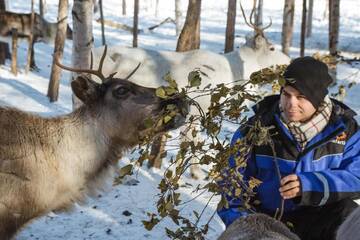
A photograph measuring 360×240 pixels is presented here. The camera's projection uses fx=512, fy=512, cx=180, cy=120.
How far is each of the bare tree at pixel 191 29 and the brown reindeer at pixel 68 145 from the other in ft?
12.8

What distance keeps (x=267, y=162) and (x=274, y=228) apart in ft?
3.18

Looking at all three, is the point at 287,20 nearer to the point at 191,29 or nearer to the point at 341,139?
the point at 191,29

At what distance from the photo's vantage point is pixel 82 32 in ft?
19.0

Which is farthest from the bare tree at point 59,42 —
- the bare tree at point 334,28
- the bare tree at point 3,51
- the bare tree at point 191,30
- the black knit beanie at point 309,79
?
the black knit beanie at point 309,79

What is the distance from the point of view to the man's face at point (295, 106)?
2.89 metres

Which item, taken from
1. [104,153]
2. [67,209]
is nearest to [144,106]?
[104,153]

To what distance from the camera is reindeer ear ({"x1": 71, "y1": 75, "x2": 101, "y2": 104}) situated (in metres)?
3.38

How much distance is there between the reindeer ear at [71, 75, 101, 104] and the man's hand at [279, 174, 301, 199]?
4.75ft

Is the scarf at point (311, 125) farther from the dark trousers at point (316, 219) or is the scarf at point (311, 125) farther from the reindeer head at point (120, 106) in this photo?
the reindeer head at point (120, 106)

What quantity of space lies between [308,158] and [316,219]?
1.31ft

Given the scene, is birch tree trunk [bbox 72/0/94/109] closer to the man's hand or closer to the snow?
the snow

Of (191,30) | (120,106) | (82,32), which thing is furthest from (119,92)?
(191,30)

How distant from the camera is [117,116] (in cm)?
347

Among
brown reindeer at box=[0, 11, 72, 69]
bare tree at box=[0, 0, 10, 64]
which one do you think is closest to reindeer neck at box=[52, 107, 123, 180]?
brown reindeer at box=[0, 11, 72, 69]
